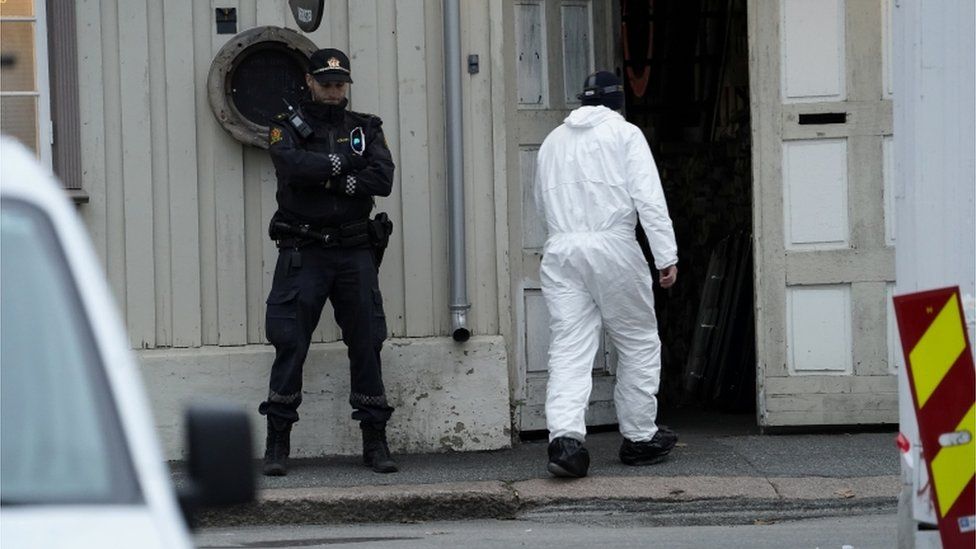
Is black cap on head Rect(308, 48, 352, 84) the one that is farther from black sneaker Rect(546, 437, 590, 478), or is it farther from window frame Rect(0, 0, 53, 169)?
black sneaker Rect(546, 437, 590, 478)

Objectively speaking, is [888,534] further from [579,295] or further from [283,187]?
[283,187]

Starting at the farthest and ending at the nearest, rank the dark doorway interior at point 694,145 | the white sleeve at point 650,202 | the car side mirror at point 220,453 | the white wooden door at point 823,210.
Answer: the dark doorway interior at point 694,145
the white wooden door at point 823,210
the white sleeve at point 650,202
the car side mirror at point 220,453

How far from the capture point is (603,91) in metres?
8.59

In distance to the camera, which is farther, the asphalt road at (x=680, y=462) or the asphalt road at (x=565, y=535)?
the asphalt road at (x=680, y=462)

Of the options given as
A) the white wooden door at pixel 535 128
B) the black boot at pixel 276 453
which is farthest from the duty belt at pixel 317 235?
the white wooden door at pixel 535 128

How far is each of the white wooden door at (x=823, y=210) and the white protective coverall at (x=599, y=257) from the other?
101 centimetres

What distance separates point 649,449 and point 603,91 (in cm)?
175

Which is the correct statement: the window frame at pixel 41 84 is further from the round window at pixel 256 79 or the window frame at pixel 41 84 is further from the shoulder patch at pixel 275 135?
the shoulder patch at pixel 275 135

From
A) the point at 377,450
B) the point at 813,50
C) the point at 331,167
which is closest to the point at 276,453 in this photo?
the point at 377,450

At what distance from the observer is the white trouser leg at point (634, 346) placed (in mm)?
8445

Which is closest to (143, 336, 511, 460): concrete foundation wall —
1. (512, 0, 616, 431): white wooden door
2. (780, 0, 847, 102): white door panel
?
(512, 0, 616, 431): white wooden door

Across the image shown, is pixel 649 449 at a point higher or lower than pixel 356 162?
lower

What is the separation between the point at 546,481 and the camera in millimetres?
8297

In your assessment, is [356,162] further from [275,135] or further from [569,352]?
[569,352]
